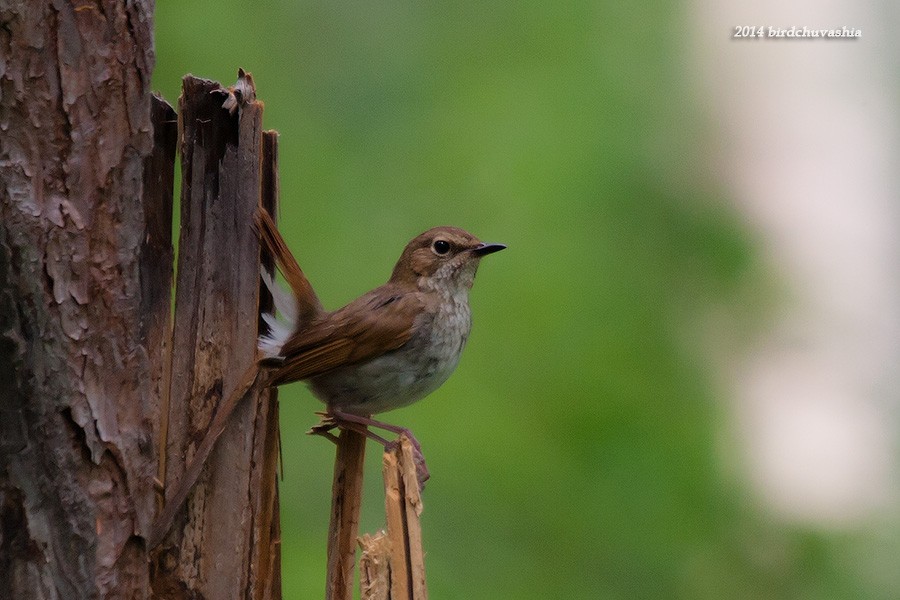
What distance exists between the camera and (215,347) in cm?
323

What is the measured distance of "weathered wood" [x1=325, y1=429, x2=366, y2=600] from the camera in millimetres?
3648

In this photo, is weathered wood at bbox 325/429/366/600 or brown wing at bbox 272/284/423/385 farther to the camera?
brown wing at bbox 272/284/423/385

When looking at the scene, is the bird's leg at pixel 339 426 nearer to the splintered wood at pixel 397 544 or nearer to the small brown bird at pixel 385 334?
the small brown bird at pixel 385 334

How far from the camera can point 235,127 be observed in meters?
3.20

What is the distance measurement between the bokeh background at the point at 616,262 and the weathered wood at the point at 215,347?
174 cm

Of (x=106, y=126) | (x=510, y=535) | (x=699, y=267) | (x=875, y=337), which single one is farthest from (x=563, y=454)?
(x=106, y=126)

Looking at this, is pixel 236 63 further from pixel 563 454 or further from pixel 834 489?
pixel 834 489

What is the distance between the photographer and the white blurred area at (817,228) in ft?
20.4

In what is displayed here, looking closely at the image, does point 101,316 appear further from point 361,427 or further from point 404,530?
point 361,427

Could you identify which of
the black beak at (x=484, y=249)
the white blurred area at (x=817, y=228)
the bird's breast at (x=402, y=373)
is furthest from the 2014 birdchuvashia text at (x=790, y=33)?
the bird's breast at (x=402, y=373)

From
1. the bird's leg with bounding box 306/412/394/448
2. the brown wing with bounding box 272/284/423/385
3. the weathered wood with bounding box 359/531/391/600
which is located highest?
the brown wing with bounding box 272/284/423/385

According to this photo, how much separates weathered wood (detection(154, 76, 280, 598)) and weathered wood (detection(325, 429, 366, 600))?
17.2 inches

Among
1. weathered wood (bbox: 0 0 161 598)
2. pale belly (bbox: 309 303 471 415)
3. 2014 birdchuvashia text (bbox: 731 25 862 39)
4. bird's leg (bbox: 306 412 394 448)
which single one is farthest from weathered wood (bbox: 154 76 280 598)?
2014 birdchuvashia text (bbox: 731 25 862 39)

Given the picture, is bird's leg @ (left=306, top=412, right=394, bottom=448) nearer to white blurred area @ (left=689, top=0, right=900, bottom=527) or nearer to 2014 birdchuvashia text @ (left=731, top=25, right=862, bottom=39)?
white blurred area @ (left=689, top=0, right=900, bottom=527)
